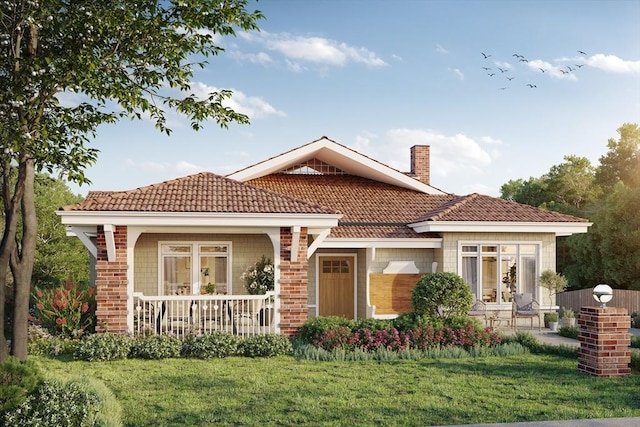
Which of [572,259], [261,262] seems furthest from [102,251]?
[572,259]

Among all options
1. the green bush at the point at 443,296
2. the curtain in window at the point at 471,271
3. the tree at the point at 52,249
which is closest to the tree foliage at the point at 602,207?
the curtain in window at the point at 471,271

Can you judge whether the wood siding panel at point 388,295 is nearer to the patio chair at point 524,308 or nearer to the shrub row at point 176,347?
the patio chair at point 524,308

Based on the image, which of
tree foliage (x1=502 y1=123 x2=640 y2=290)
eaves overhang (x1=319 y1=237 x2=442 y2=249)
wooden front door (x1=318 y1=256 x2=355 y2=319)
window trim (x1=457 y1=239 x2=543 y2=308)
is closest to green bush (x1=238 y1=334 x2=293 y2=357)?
eaves overhang (x1=319 y1=237 x2=442 y2=249)

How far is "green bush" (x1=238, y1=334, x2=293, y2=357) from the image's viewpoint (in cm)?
1317

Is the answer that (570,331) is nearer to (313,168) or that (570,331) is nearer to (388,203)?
(388,203)

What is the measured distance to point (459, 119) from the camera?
70.6 feet

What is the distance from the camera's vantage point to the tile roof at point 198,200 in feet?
47.0

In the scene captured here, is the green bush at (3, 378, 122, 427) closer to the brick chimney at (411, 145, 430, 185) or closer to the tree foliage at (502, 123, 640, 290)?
the brick chimney at (411, 145, 430, 185)

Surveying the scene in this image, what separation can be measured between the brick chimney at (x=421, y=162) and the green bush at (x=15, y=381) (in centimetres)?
1698

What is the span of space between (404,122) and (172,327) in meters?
11.2

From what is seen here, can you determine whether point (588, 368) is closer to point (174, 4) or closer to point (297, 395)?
Answer: point (297, 395)

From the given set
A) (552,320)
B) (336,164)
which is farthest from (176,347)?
(552,320)

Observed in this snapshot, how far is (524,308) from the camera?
57.6ft

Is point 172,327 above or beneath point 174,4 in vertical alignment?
beneath
